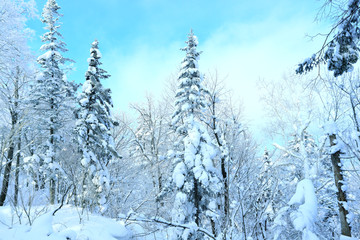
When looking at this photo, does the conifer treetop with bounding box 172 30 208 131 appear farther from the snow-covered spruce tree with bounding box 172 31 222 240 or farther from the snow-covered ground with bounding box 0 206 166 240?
the snow-covered ground with bounding box 0 206 166 240

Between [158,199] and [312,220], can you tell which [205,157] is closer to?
[158,199]

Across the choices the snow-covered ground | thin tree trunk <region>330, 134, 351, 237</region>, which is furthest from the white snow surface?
thin tree trunk <region>330, 134, 351, 237</region>

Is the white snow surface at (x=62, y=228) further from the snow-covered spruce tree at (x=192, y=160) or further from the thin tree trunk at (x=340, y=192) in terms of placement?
the thin tree trunk at (x=340, y=192)

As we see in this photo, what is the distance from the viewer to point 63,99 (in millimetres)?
15250

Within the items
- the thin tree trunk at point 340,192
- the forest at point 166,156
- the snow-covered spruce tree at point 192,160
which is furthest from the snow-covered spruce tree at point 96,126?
the thin tree trunk at point 340,192

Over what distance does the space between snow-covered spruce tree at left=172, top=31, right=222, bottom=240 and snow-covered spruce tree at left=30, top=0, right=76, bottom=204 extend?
25.3 ft

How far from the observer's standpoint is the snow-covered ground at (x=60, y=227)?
6547 millimetres

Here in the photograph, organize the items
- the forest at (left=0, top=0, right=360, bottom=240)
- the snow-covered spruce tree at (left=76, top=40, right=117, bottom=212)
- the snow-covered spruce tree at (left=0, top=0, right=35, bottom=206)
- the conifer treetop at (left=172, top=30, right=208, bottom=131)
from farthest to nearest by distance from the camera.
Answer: the snow-covered spruce tree at (left=76, top=40, right=117, bottom=212) → the conifer treetop at (left=172, top=30, right=208, bottom=131) → the snow-covered spruce tree at (left=0, top=0, right=35, bottom=206) → the forest at (left=0, top=0, right=360, bottom=240)

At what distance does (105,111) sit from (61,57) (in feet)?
17.8

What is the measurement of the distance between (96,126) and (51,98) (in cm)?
408

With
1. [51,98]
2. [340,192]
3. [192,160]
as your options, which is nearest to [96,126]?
[51,98]

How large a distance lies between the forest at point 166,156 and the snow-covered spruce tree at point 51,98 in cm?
7

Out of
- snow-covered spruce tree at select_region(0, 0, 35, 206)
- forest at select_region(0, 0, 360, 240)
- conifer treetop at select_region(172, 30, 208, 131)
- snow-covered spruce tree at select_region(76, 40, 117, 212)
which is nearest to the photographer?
forest at select_region(0, 0, 360, 240)

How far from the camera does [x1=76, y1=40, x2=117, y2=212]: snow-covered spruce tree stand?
1261cm
